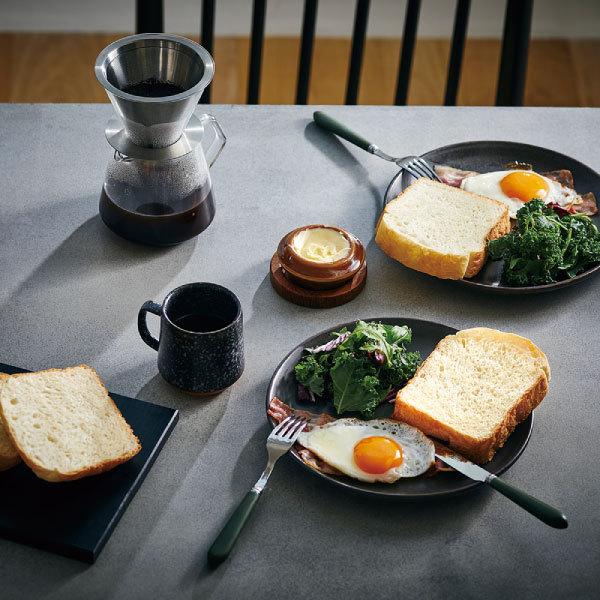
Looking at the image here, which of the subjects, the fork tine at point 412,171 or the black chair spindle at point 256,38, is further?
the black chair spindle at point 256,38

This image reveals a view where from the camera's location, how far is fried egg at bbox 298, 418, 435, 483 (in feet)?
4.52

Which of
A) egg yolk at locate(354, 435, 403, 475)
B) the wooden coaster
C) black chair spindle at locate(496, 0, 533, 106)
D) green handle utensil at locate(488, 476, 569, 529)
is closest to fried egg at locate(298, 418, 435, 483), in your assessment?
egg yolk at locate(354, 435, 403, 475)

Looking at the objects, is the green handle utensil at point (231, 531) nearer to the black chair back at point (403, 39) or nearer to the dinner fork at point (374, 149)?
the dinner fork at point (374, 149)

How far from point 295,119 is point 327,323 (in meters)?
0.72

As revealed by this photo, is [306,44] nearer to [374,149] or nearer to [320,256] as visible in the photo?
[374,149]

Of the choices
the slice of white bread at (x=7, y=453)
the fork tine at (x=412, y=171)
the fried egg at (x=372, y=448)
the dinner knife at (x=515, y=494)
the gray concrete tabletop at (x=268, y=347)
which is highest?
the fork tine at (x=412, y=171)

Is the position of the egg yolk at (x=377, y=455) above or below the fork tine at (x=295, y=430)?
above

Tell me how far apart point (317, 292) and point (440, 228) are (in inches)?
11.7

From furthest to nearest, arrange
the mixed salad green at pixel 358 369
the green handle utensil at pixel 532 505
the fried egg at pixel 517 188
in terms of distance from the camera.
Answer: the fried egg at pixel 517 188, the mixed salad green at pixel 358 369, the green handle utensil at pixel 532 505

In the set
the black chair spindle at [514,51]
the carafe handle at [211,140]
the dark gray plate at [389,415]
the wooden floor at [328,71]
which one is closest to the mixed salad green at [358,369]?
the dark gray plate at [389,415]

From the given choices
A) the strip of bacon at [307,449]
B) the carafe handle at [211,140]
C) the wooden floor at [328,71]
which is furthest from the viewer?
the wooden floor at [328,71]

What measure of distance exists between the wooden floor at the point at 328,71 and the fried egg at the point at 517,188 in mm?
2176

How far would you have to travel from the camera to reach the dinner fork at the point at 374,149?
2031mm

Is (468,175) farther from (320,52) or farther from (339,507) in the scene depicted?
(320,52)
